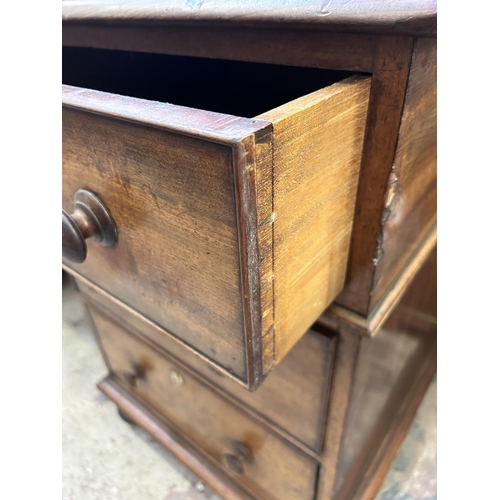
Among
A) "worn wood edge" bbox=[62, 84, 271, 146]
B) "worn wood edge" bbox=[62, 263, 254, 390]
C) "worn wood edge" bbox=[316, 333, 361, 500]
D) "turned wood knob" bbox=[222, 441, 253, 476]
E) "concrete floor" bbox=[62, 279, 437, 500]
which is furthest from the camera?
"concrete floor" bbox=[62, 279, 437, 500]

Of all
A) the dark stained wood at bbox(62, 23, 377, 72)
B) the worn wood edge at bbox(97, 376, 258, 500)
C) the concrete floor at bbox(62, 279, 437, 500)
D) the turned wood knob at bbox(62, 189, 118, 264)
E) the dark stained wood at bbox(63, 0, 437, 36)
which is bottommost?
the concrete floor at bbox(62, 279, 437, 500)

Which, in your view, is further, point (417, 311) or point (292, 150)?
point (417, 311)

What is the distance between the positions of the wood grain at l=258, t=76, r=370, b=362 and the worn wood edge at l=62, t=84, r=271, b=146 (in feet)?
0.07

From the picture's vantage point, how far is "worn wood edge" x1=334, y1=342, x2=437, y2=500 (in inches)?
27.9

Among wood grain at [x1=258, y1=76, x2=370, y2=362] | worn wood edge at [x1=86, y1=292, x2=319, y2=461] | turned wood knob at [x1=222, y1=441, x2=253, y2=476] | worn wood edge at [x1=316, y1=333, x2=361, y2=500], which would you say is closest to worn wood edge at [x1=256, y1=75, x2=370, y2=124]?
wood grain at [x1=258, y1=76, x2=370, y2=362]

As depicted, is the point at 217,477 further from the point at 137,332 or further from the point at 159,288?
the point at 159,288

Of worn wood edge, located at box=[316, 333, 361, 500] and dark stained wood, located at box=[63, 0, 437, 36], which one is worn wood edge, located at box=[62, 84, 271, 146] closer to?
dark stained wood, located at box=[63, 0, 437, 36]

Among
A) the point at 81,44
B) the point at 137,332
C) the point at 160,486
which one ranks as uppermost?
the point at 81,44

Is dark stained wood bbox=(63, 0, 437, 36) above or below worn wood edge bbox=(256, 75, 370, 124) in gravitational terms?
above

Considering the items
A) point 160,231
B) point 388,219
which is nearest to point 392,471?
point 388,219

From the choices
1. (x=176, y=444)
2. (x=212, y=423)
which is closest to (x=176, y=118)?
(x=212, y=423)

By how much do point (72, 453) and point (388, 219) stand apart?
833mm

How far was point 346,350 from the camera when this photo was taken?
0.43 meters

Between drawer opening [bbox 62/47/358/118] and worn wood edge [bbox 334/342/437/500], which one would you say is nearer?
drawer opening [bbox 62/47/358/118]
